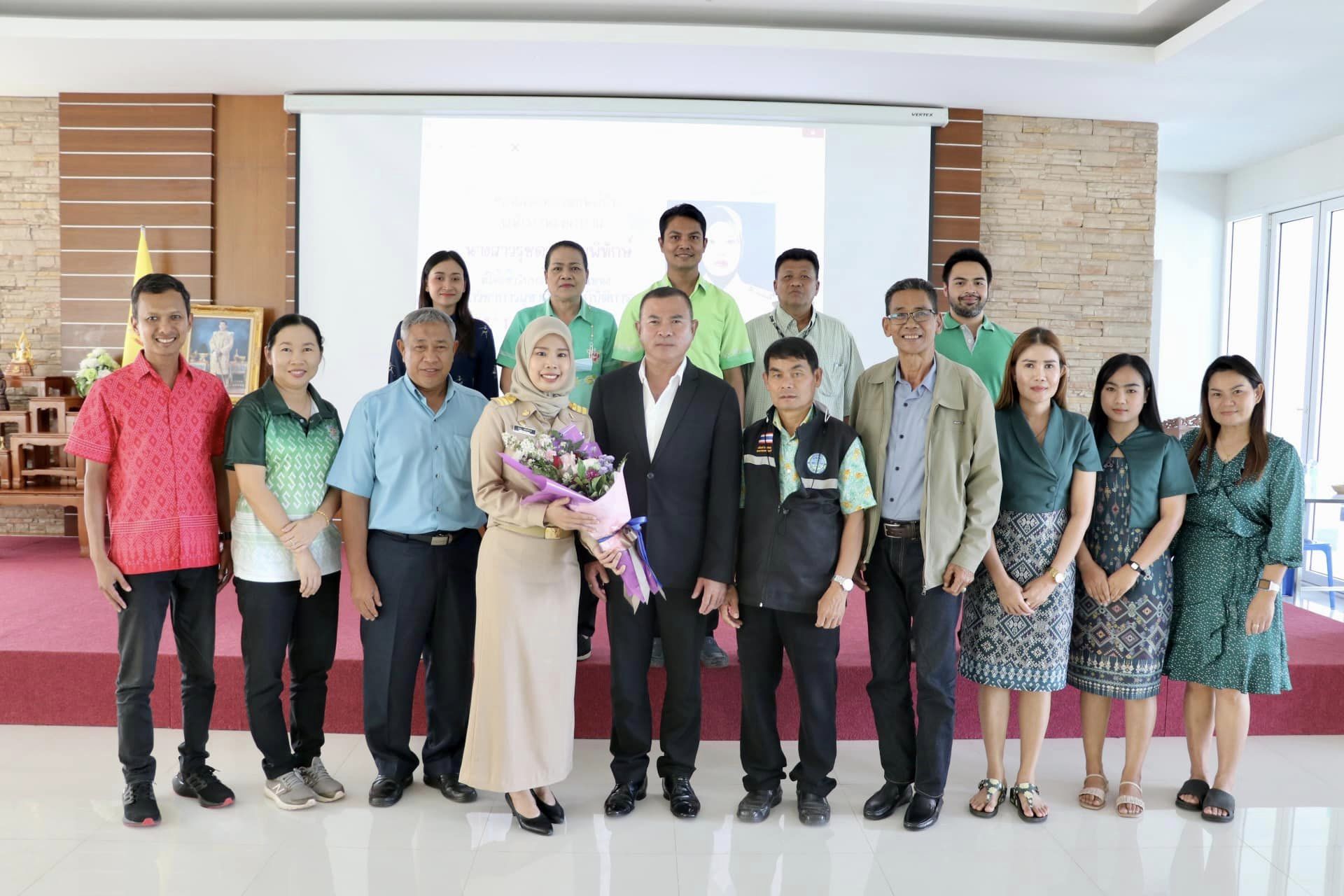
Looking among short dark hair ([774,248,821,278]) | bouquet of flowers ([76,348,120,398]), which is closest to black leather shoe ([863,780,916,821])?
short dark hair ([774,248,821,278])

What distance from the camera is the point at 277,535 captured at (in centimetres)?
262

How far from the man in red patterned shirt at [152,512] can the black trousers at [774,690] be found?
1.62 meters

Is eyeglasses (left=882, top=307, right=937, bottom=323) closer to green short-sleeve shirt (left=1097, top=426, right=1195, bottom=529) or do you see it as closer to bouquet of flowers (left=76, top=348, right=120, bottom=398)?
Answer: green short-sleeve shirt (left=1097, top=426, right=1195, bottom=529)

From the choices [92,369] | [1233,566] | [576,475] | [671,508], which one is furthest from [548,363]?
[92,369]

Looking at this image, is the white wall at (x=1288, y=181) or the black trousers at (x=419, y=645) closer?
the black trousers at (x=419, y=645)

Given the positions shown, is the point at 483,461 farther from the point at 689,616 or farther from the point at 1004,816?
the point at 1004,816

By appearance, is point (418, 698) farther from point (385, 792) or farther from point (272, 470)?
point (272, 470)

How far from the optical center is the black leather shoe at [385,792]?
2779 mm

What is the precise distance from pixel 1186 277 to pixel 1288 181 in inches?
40.4

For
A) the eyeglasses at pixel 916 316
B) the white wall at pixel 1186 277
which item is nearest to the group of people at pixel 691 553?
the eyeglasses at pixel 916 316

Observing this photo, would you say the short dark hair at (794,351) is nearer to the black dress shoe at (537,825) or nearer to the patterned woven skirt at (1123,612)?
the patterned woven skirt at (1123,612)

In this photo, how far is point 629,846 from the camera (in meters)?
2.57

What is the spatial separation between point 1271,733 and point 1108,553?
1.47 meters

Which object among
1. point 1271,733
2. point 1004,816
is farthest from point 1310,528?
point 1004,816
